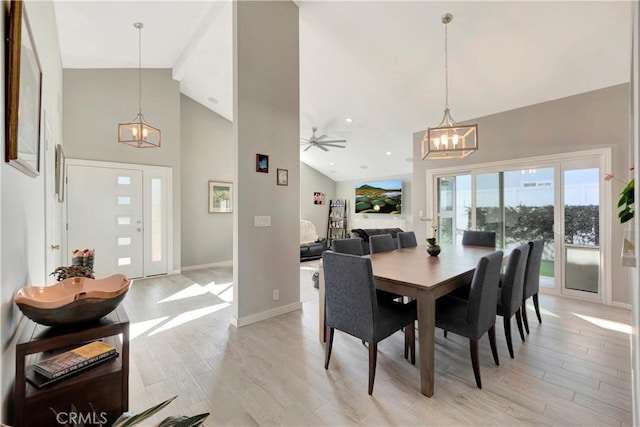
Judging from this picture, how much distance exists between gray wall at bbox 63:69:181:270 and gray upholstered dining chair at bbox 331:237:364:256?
12.9 feet

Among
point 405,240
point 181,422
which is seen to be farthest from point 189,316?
point 405,240

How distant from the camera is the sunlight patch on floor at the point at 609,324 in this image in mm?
2910

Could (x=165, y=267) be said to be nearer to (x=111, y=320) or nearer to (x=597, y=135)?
(x=111, y=320)

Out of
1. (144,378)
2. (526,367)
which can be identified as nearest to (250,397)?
(144,378)

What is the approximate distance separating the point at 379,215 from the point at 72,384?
27.7 ft

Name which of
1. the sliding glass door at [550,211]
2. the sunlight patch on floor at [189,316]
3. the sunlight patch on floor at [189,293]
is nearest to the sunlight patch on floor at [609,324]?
the sliding glass door at [550,211]

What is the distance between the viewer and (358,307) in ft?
6.37

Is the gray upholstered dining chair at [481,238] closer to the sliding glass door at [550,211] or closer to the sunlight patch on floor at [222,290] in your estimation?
the sliding glass door at [550,211]

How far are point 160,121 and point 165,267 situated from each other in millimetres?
2756

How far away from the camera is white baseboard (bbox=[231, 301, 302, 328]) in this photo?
3.02m

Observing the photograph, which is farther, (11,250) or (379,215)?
(379,215)

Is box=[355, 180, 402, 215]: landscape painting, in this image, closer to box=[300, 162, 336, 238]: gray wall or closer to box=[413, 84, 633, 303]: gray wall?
box=[300, 162, 336, 238]: gray wall

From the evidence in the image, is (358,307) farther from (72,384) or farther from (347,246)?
(72,384)

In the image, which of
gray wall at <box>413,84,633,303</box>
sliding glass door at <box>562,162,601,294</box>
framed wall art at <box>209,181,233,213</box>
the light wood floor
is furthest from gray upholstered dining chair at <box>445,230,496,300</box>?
framed wall art at <box>209,181,233,213</box>
